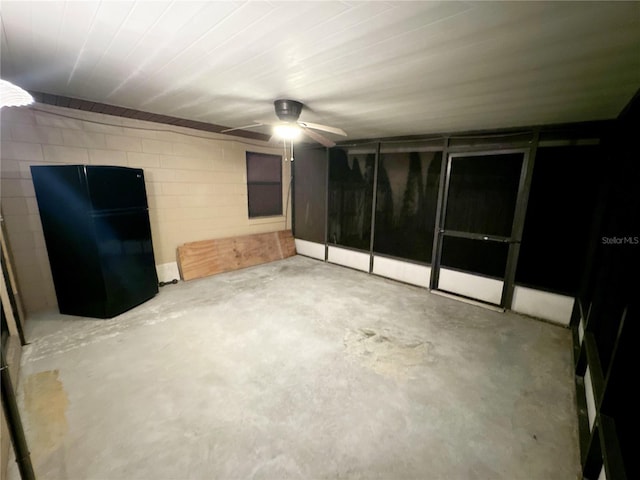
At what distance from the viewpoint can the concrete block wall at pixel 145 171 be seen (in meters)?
2.95

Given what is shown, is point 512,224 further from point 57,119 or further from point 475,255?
point 57,119

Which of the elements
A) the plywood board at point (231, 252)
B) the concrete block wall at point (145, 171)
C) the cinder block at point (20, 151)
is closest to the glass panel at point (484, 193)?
the plywood board at point (231, 252)

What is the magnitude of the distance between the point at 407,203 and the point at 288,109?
253 cm

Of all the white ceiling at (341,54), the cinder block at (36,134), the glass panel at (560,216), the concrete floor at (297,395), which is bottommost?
the concrete floor at (297,395)

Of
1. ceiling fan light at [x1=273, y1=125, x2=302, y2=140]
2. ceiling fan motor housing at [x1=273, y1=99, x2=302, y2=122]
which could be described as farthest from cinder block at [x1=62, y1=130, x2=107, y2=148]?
ceiling fan motor housing at [x1=273, y1=99, x2=302, y2=122]

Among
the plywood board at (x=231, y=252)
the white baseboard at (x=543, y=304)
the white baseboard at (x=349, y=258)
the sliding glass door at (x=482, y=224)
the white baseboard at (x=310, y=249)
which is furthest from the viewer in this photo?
the white baseboard at (x=310, y=249)

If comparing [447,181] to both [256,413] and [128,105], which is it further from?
[128,105]

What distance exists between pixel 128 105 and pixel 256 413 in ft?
11.4

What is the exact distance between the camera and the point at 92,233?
114 inches

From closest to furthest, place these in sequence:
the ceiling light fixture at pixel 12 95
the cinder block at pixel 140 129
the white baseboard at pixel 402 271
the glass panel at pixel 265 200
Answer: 1. the ceiling light fixture at pixel 12 95
2. the cinder block at pixel 140 129
3. the white baseboard at pixel 402 271
4. the glass panel at pixel 265 200

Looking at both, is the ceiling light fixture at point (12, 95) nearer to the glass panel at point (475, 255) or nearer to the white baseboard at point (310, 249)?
the glass panel at point (475, 255)

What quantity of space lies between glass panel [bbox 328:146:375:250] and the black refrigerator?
3183 mm

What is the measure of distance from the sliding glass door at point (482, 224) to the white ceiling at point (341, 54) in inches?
32.7

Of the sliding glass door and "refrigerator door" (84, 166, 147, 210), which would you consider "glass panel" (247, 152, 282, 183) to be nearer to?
"refrigerator door" (84, 166, 147, 210)
